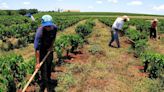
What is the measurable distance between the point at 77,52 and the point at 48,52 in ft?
20.6

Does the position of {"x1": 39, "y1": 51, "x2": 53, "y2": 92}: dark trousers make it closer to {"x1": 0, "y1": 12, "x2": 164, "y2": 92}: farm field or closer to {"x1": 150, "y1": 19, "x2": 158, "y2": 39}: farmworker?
{"x1": 0, "y1": 12, "x2": 164, "y2": 92}: farm field

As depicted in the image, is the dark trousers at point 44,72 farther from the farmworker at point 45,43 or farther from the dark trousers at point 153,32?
the dark trousers at point 153,32

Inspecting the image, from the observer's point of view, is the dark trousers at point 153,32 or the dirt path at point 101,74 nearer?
the dirt path at point 101,74

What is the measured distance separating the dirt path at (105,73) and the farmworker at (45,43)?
21.8 inches

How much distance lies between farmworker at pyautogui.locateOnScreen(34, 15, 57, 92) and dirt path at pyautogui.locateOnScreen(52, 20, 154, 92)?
55 centimetres

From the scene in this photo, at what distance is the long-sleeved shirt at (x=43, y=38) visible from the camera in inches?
301

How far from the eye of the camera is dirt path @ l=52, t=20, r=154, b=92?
355 inches

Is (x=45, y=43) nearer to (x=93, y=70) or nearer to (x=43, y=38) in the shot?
(x=43, y=38)

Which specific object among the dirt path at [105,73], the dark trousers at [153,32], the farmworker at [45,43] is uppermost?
the farmworker at [45,43]

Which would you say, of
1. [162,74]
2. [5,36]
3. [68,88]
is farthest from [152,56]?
[5,36]

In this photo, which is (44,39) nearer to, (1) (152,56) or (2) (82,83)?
(2) (82,83)

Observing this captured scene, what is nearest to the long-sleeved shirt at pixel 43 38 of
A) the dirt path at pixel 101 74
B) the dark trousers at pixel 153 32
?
the dirt path at pixel 101 74

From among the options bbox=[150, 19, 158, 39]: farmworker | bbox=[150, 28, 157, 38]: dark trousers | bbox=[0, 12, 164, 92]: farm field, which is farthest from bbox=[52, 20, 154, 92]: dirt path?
bbox=[150, 28, 157, 38]: dark trousers

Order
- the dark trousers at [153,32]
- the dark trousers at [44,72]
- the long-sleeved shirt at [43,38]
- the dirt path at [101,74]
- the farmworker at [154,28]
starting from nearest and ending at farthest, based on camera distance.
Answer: the long-sleeved shirt at [43,38], the dark trousers at [44,72], the dirt path at [101,74], the farmworker at [154,28], the dark trousers at [153,32]
